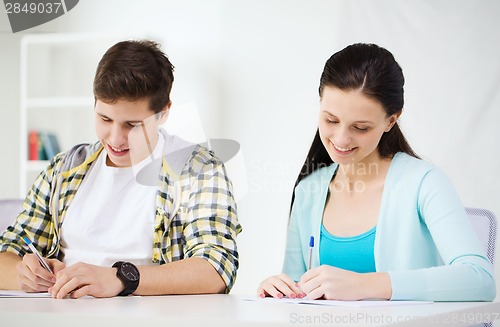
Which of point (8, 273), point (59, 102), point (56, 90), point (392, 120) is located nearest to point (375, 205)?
point (392, 120)

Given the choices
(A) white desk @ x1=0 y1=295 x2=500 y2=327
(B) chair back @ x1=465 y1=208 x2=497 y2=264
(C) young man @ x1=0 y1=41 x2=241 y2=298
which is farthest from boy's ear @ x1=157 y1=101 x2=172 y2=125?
(B) chair back @ x1=465 y1=208 x2=497 y2=264

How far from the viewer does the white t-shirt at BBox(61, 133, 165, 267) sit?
72.8 inches

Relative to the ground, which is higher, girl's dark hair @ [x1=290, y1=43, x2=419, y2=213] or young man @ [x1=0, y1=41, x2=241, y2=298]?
girl's dark hair @ [x1=290, y1=43, x2=419, y2=213]

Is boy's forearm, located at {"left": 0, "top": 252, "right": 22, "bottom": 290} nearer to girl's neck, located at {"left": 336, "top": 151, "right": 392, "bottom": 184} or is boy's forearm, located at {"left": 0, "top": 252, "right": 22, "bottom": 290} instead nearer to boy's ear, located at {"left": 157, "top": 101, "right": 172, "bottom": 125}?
boy's ear, located at {"left": 157, "top": 101, "right": 172, "bottom": 125}

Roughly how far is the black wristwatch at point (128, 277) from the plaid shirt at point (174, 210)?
20 centimetres

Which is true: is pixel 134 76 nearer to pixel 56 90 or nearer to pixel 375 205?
pixel 375 205

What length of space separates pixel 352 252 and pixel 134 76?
0.71 m

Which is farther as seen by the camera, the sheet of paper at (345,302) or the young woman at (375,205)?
Answer: the young woman at (375,205)

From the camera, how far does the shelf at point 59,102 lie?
14.7ft

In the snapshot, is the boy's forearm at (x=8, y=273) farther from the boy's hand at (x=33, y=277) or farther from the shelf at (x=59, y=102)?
the shelf at (x=59, y=102)

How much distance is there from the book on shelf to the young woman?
290cm

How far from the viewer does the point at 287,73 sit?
404 cm

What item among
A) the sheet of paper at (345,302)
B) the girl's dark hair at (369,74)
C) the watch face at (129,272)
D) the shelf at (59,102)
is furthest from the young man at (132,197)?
the shelf at (59,102)

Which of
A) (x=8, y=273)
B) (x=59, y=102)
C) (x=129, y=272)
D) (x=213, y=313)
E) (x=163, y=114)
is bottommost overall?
(x=59, y=102)
